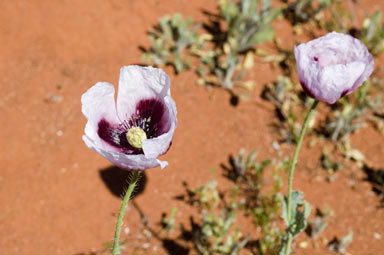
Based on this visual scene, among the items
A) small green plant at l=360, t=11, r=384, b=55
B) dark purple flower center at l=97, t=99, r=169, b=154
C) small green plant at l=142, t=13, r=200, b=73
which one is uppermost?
dark purple flower center at l=97, t=99, r=169, b=154

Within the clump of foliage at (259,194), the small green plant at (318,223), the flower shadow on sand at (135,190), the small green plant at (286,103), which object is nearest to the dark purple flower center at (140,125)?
the flower shadow on sand at (135,190)

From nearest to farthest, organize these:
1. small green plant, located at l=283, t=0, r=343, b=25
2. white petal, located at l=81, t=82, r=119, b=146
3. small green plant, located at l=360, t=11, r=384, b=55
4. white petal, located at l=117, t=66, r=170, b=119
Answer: white petal, located at l=81, t=82, r=119, b=146 < white petal, located at l=117, t=66, r=170, b=119 < small green plant, located at l=360, t=11, r=384, b=55 < small green plant, located at l=283, t=0, r=343, b=25

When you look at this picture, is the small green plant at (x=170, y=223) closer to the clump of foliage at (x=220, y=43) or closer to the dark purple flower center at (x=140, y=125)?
the dark purple flower center at (x=140, y=125)

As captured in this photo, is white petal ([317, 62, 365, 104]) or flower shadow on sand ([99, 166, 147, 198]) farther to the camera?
flower shadow on sand ([99, 166, 147, 198])

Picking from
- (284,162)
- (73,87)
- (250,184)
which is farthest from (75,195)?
(284,162)

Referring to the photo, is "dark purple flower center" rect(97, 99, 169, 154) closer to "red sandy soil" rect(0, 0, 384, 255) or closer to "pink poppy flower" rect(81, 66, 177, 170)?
"pink poppy flower" rect(81, 66, 177, 170)

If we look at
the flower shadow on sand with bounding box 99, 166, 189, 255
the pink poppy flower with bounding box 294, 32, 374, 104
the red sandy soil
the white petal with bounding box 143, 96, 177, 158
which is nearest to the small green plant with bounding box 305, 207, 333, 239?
the red sandy soil

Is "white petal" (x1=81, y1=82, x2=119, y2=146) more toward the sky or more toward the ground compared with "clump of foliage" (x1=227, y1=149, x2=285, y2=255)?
more toward the sky

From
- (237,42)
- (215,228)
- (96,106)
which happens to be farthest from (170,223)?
(237,42)
